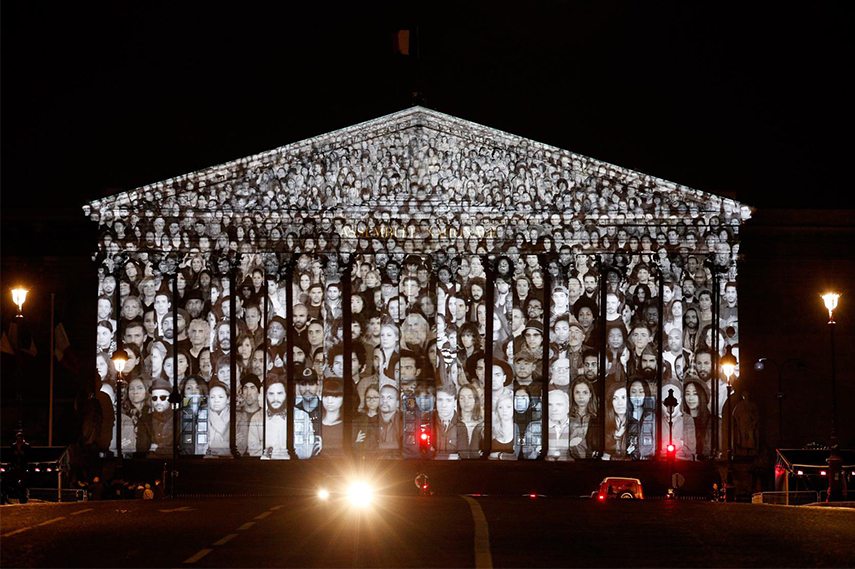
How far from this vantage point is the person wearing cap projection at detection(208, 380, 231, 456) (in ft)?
210

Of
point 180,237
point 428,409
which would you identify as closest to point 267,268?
point 180,237

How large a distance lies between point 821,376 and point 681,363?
623 centimetres

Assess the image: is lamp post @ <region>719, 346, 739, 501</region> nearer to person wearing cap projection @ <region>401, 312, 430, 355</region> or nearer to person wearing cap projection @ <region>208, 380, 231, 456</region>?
person wearing cap projection @ <region>401, 312, 430, 355</region>

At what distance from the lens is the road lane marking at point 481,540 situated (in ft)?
62.3

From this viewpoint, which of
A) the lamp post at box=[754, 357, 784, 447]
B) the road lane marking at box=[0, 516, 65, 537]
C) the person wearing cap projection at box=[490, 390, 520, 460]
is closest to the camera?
the road lane marking at box=[0, 516, 65, 537]

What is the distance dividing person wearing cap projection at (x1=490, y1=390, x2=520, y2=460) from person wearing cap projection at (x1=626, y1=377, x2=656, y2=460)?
427 cm

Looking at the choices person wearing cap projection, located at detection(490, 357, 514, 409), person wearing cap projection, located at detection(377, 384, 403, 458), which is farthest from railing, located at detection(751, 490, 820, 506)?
person wearing cap projection, located at detection(377, 384, 403, 458)

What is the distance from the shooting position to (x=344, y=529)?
2295 centimetres

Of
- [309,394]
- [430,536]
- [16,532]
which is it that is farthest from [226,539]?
[309,394]

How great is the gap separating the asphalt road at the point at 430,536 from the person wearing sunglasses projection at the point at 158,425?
35679 millimetres

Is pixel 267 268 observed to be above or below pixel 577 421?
above

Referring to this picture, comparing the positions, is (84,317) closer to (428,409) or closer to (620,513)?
(428,409)

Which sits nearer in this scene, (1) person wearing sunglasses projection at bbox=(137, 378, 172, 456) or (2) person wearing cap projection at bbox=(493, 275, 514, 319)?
(1) person wearing sunglasses projection at bbox=(137, 378, 172, 456)

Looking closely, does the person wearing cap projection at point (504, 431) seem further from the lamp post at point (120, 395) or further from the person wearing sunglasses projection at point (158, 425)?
the lamp post at point (120, 395)
